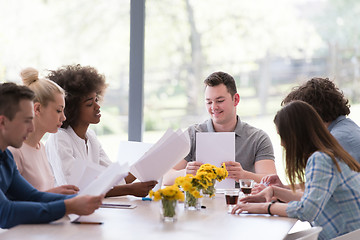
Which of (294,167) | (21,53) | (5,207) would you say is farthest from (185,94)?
(5,207)

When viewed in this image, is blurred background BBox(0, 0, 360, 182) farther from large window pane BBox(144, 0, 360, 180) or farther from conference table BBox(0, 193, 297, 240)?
conference table BBox(0, 193, 297, 240)

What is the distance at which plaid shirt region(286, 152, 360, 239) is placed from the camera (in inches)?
85.0

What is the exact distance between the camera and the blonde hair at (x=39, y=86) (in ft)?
8.89

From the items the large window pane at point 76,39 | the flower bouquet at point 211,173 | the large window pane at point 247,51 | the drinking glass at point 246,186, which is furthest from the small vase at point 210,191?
the large window pane at point 76,39

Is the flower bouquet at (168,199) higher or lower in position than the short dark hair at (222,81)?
lower

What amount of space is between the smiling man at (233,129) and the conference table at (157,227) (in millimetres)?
1106

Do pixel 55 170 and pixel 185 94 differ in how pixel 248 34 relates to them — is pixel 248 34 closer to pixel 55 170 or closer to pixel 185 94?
pixel 185 94

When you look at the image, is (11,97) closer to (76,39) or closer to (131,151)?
(131,151)

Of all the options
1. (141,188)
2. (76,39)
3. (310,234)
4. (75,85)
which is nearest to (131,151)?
(75,85)

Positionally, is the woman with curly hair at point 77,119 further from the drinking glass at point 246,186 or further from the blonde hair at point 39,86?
the drinking glass at point 246,186

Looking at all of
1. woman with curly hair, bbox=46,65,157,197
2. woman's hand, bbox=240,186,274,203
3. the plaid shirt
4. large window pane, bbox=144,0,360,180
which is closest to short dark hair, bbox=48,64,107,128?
woman with curly hair, bbox=46,65,157,197

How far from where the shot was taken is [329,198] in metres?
2.26

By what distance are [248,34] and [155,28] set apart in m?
1.08

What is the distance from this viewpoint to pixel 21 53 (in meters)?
5.91
